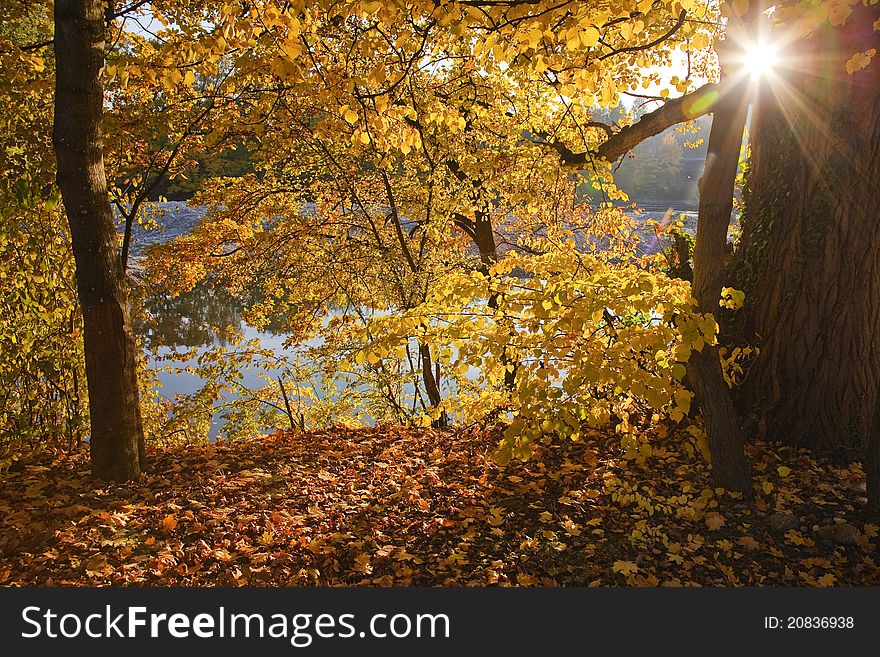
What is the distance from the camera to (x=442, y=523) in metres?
3.89

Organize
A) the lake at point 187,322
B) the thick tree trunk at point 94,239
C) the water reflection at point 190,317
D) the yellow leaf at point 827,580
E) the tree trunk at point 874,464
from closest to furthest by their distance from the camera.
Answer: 1. the yellow leaf at point 827,580
2. the tree trunk at point 874,464
3. the thick tree trunk at point 94,239
4. the lake at point 187,322
5. the water reflection at point 190,317

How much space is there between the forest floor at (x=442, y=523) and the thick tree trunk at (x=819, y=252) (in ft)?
1.43

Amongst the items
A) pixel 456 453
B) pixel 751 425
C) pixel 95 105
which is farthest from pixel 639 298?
pixel 95 105

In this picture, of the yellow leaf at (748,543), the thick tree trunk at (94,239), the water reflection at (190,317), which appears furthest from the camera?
the water reflection at (190,317)

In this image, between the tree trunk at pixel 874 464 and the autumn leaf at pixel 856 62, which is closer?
the tree trunk at pixel 874 464

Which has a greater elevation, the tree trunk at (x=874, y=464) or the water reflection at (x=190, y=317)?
the water reflection at (x=190, y=317)

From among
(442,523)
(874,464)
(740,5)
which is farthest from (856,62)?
(442,523)

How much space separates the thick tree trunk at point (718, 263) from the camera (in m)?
3.50

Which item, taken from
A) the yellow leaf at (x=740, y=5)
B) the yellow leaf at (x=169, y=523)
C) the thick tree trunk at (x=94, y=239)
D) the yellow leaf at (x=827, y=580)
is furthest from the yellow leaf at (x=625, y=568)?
the thick tree trunk at (x=94, y=239)

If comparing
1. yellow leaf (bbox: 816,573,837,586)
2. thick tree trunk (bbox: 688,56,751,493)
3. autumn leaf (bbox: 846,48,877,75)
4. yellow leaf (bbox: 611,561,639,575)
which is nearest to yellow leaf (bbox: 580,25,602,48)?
thick tree trunk (bbox: 688,56,751,493)

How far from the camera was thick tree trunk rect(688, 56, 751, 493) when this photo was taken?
3504 mm

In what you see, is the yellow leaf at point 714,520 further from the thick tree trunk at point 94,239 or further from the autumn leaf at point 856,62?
the thick tree trunk at point 94,239

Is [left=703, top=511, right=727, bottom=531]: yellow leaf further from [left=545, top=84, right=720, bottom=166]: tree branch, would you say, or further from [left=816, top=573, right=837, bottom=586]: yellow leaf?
[left=545, top=84, right=720, bottom=166]: tree branch

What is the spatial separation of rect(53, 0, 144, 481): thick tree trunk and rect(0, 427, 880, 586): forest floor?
1.20 feet
